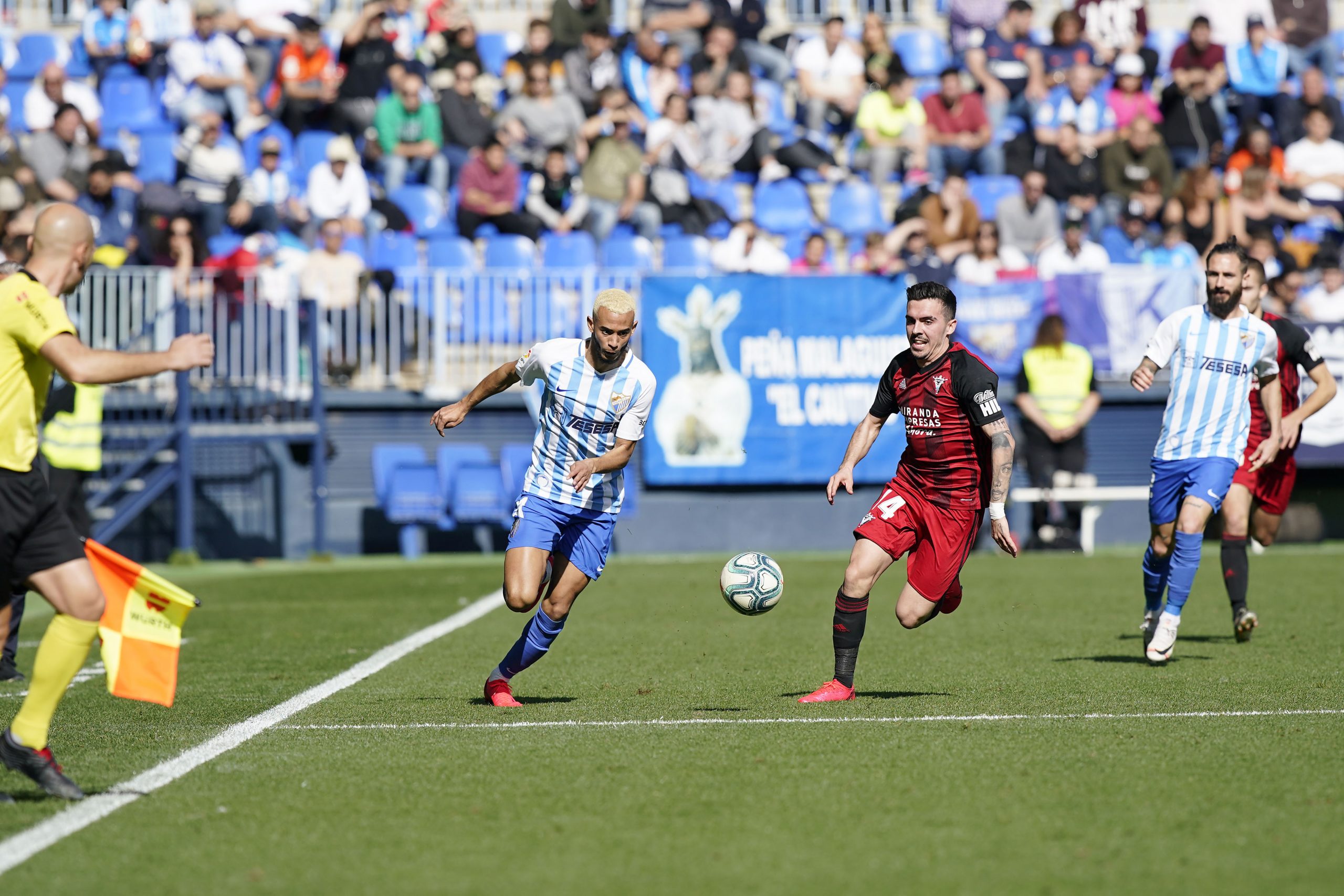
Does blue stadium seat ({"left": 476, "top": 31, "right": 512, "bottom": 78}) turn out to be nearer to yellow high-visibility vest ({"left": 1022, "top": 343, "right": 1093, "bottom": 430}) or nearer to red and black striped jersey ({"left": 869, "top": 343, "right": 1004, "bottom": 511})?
yellow high-visibility vest ({"left": 1022, "top": 343, "right": 1093, "bottom": 430})

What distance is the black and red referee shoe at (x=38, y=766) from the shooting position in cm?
525

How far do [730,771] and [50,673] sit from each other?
7.58ft

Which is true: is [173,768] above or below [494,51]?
below

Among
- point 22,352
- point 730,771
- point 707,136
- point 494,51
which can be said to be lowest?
point 730,771

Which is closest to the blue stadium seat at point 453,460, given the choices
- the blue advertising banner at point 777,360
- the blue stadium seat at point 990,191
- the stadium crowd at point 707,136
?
the blue advertising banner at point 777,360

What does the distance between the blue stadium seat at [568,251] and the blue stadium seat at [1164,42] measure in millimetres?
9500

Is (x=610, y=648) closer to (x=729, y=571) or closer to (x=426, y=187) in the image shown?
(x=729, y=571)

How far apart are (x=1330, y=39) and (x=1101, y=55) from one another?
350 cm

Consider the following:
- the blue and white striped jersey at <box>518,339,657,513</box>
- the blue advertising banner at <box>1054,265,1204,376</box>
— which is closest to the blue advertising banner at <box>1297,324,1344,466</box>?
the blue advertising banner at <box>1054,265,1204,376</box>

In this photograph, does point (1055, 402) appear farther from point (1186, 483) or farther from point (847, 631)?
point (847, 631)

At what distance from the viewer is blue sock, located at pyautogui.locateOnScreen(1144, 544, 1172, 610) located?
9.13m

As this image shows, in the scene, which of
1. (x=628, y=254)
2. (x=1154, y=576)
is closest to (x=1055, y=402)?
(x=628, y=254)

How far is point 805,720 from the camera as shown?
6.90 m

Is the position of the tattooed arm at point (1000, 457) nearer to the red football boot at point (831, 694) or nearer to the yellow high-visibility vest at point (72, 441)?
the red football boot at point (831, 694)
